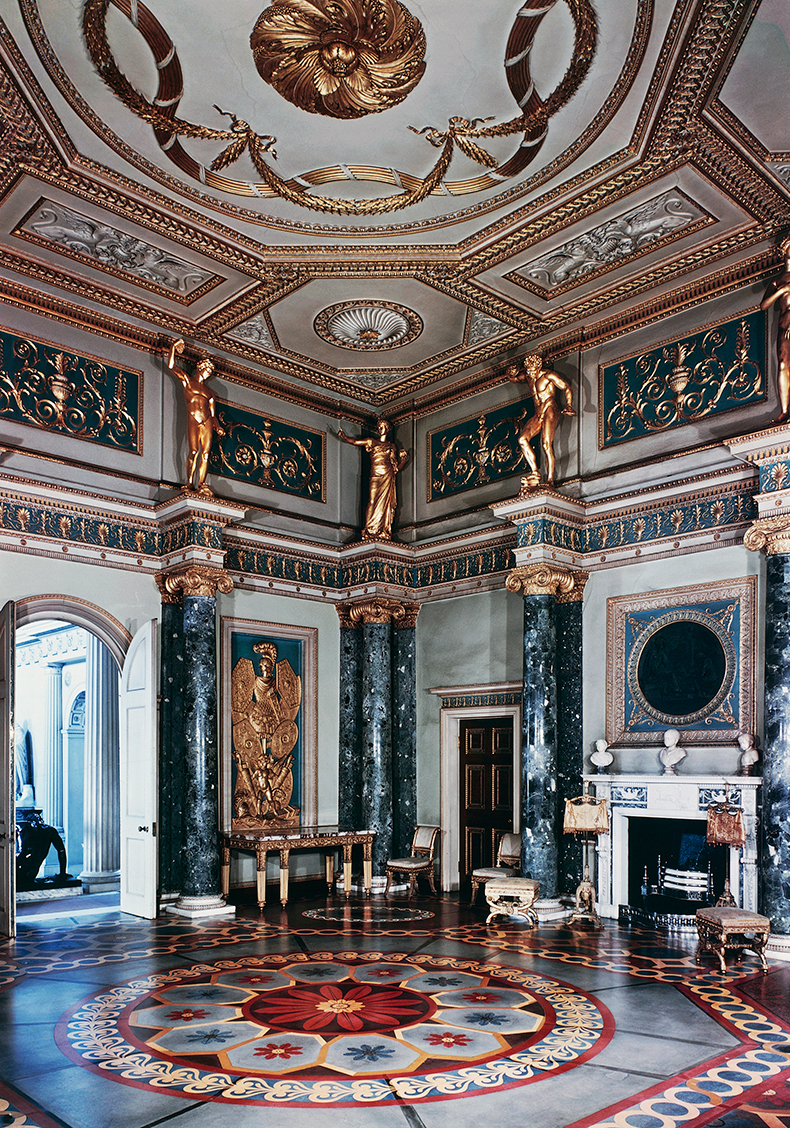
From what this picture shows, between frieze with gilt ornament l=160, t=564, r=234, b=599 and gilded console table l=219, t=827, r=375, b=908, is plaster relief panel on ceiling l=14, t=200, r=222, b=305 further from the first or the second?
gilded console table l=219, t=827, r=375, b=908

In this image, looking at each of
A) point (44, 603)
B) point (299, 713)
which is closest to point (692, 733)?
point (299, 713)

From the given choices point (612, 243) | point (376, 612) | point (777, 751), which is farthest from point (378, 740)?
point (612, 243)

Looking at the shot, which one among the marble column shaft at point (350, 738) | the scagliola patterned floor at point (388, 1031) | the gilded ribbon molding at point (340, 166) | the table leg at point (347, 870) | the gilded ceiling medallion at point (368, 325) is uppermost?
the gilded ribbon molding at point (340, 166)

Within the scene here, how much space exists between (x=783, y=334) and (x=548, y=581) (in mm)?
3441

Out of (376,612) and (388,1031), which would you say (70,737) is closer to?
(376,612)

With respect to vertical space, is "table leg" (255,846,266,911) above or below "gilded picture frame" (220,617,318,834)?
below

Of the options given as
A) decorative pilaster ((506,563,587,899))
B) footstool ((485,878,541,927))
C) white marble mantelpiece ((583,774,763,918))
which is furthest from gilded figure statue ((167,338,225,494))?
white marble mantelpiece ((583,774,763,918))

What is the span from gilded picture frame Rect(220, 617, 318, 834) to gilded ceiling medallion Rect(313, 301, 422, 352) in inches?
148

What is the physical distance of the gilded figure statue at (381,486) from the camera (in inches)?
495

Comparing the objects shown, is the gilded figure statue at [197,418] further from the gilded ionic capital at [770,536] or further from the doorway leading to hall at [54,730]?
the gilded ionic capital at [770,536]

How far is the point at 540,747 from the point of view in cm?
992

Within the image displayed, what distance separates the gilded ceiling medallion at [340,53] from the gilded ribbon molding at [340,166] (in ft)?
0.16

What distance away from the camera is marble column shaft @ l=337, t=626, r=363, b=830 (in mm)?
12133

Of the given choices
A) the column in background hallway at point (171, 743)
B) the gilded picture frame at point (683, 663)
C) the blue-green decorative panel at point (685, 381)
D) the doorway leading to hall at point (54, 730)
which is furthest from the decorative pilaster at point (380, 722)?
the blue-green decorative panel at point (685, 381)
